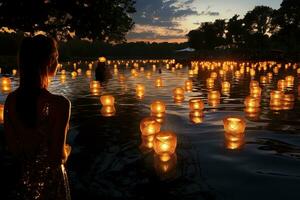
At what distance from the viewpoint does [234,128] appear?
28.6ft

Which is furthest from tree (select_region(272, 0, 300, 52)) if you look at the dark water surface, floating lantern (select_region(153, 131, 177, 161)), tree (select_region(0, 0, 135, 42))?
floating lantern (select_region(153, 131, 177, 161))

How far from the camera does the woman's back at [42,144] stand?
298 cm

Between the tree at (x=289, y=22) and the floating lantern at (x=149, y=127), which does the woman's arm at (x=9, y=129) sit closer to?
the floating lantern at (x=149, y=127)

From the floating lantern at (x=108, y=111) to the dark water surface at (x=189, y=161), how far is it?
40 cm

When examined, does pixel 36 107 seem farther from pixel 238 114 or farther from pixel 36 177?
pixel 238 114

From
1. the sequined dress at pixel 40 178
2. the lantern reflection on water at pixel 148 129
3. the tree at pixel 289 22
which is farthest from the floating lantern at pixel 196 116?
the tree at pixel 289 22

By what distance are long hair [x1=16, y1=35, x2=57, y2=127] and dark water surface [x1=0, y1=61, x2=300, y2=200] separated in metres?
2.92

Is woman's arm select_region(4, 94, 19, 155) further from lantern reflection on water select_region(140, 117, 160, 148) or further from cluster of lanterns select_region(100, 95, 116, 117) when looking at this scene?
cluster of lanterns select_region(100, 95, 116, 117)

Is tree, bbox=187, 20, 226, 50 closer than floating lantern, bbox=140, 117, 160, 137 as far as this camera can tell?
No

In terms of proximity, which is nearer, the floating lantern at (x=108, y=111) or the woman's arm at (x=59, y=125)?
the woman's arm at (x=59, y=125)

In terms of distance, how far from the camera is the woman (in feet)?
9.78

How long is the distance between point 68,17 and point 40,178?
26.5ft

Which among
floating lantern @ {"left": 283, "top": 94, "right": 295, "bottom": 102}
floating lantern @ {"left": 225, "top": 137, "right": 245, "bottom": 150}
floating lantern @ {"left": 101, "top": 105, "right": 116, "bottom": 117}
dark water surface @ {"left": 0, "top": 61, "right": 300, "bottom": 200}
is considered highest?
floating lantern @ {"left": 283, "top": 94, "right": 295, "bottom": 102}

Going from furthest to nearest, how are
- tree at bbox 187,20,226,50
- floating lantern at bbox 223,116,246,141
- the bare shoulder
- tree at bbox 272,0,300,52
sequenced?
tree at bbox 187,20,226,50, tree at bbox 272,0,300,52, floating lantern at bbox 223,116,246,141, the bare shoulder
